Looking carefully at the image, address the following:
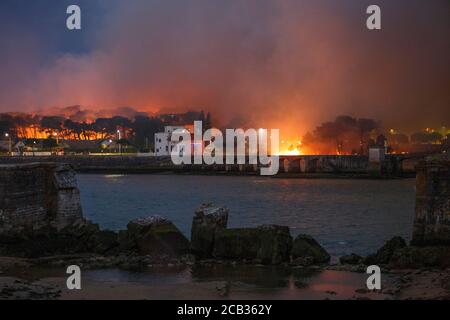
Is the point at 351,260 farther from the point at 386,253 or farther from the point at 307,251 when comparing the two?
the point at 307,251

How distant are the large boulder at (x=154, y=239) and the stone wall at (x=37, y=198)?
252cm

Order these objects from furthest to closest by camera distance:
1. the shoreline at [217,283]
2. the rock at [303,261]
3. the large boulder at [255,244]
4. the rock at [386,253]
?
the large boulder at [255,244]
the rock at [303,261]
the rock at [386,253]
the shoreline at [217,283]

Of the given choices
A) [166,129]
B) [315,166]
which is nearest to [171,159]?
[315,166]

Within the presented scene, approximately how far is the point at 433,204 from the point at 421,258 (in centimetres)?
200

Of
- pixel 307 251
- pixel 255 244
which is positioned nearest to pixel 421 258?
pixel 307 251

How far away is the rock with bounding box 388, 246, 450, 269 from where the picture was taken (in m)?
19.9

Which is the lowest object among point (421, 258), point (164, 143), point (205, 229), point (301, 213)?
point (301, 213)

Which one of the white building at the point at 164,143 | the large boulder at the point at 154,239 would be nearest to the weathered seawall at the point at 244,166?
the white building at the point at 164,143

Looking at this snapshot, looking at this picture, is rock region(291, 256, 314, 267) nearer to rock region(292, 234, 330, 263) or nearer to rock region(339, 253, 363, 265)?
rock region(292, 234, 330, 263)

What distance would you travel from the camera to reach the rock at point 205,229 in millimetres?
22984

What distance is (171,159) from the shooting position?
14625 cm

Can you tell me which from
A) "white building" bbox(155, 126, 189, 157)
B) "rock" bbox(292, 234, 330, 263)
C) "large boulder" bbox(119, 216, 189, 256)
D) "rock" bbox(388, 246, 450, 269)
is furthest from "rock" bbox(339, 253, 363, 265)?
"white building" bbox(155, 126, 189, 157)

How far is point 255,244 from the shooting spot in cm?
2250

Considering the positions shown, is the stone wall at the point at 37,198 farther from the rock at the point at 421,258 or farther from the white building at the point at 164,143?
the white building at the point at 164,143
